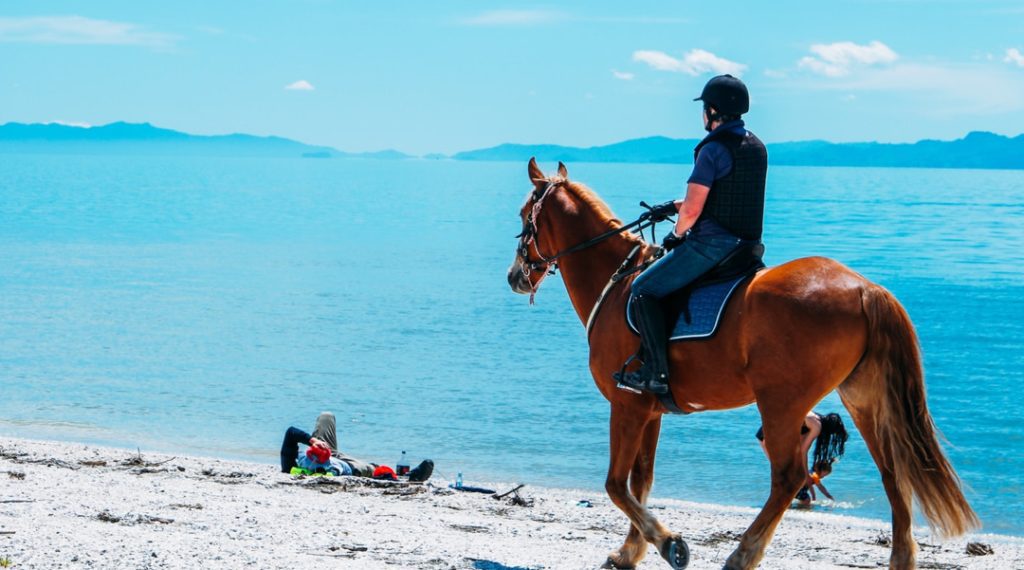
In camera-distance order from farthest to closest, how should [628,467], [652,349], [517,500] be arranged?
[517,500] → [628,467] → [652,349]

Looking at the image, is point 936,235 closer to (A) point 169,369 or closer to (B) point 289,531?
(A) point 169,369

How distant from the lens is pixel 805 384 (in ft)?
24.7

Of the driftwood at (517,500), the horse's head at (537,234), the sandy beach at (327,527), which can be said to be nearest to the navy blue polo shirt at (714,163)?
the horse's head at (537,234)

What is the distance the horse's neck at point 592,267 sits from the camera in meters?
9.08

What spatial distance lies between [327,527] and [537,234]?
3149mm

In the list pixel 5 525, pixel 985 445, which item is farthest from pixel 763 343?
pixel 985 445

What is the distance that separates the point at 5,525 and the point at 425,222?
97.5 m

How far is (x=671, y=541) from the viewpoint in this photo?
8.18m

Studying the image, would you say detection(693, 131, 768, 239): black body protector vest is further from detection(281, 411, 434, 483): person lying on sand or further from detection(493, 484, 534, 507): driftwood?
detection(281, 411, 434, 483): person lying on sand

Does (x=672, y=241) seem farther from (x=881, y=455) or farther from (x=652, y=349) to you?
(x=881, y=455)

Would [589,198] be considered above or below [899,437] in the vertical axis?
above

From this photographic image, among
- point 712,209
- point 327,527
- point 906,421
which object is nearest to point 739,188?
point 712,209

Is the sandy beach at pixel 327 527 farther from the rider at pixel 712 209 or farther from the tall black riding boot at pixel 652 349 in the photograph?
the rider at pixel 712 209

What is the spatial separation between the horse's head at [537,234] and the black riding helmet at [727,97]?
1688mm
